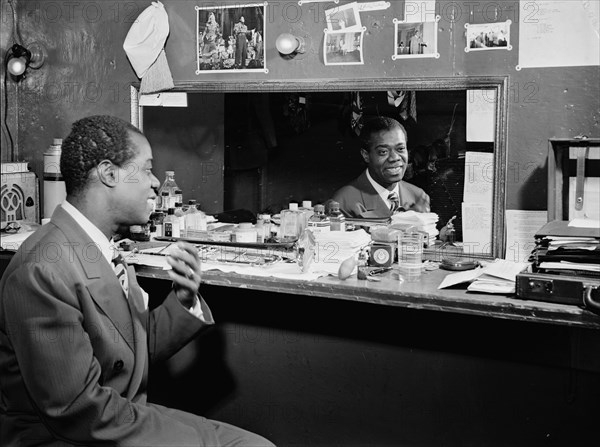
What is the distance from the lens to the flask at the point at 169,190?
3.47 m

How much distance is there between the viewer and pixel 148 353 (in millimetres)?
2355

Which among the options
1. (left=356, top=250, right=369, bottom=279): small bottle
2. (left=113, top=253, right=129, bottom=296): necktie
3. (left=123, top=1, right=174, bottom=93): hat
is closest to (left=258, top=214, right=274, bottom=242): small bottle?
(left=356, top=250, right=369, bottom=279): small bottle

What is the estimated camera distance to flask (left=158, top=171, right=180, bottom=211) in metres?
3.47

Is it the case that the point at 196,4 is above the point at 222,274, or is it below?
above

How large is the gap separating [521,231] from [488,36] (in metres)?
0.76

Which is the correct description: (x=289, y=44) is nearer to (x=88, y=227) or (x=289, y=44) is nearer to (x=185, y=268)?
(x=185, y=268)

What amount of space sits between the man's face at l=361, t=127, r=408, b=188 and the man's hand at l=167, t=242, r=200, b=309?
1050 millimetres

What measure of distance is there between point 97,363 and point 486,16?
1899 mm

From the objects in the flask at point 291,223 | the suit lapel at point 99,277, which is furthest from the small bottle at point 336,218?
the suit lapel at point 99,277

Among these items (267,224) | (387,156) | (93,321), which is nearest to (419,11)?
(387,156)

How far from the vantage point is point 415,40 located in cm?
292

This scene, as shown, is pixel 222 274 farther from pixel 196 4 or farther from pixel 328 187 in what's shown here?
pixel 196 4

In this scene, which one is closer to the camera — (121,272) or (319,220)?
(121,272)

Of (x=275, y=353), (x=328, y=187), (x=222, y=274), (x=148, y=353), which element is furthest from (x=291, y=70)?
(x=148, y=353)
